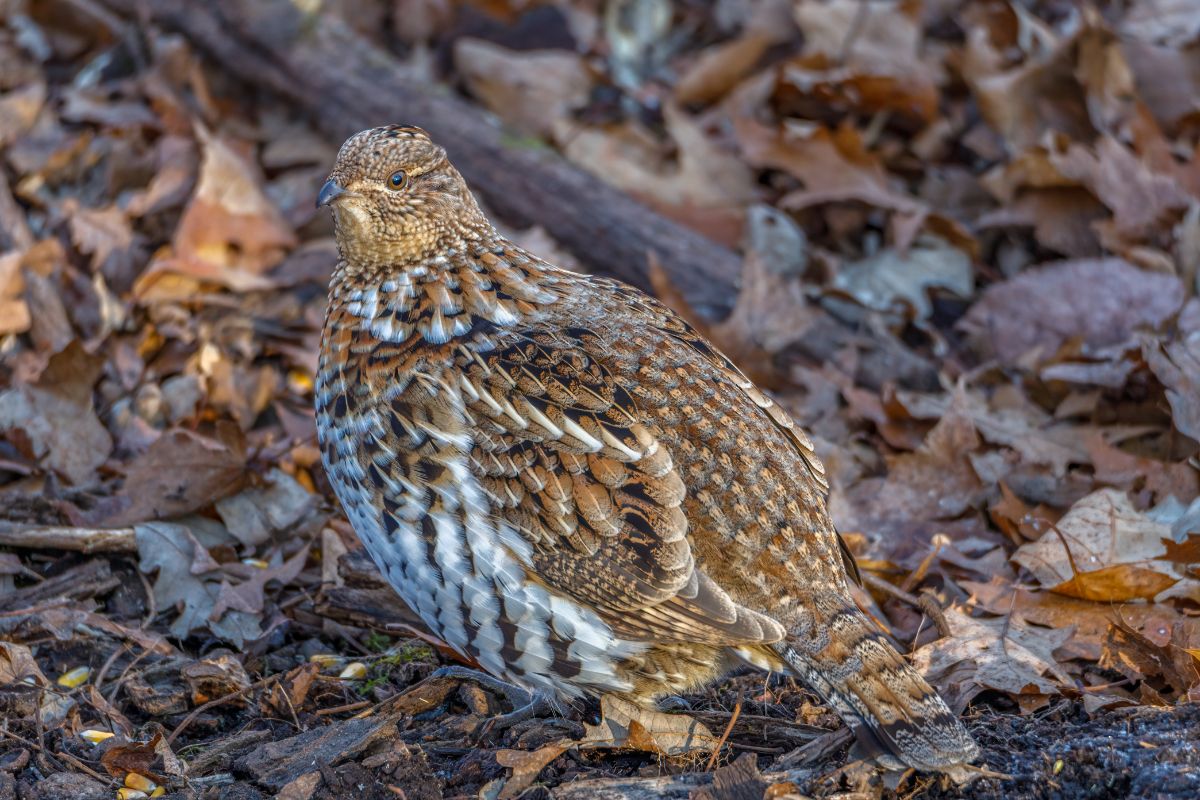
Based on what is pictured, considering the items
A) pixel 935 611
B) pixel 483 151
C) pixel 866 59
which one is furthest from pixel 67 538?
pixel 866 59

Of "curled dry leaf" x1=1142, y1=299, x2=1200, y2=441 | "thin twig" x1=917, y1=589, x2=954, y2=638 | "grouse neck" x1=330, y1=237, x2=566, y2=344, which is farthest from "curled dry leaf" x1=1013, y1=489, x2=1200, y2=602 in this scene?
"grouse neck" x1=330, y1=237, x2=566, y2=344

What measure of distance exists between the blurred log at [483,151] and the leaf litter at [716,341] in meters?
0.10

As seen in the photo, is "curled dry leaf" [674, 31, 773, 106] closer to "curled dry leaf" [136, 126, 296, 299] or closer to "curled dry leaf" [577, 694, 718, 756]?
"curled dry leaf" [136, 126, 296, 299]

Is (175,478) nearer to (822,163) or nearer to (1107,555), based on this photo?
(1107,555)

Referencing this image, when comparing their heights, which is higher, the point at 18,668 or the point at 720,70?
the point at 720,70

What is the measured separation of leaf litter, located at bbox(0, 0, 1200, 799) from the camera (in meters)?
4.18

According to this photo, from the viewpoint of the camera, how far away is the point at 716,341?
6.35 meters

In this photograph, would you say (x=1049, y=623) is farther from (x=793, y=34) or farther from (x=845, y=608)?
(x=793, y=34)

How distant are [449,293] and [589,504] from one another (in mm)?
924

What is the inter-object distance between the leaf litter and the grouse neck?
1111 mm

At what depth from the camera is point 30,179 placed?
7.50 m

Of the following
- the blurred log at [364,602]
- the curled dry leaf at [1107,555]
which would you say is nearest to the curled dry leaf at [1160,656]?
the curled dry leaf at [1107,555]

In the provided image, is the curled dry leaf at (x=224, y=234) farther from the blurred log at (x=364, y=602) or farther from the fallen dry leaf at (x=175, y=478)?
the blurred log at (x=364, y=602)

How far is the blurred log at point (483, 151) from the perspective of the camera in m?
6.62
